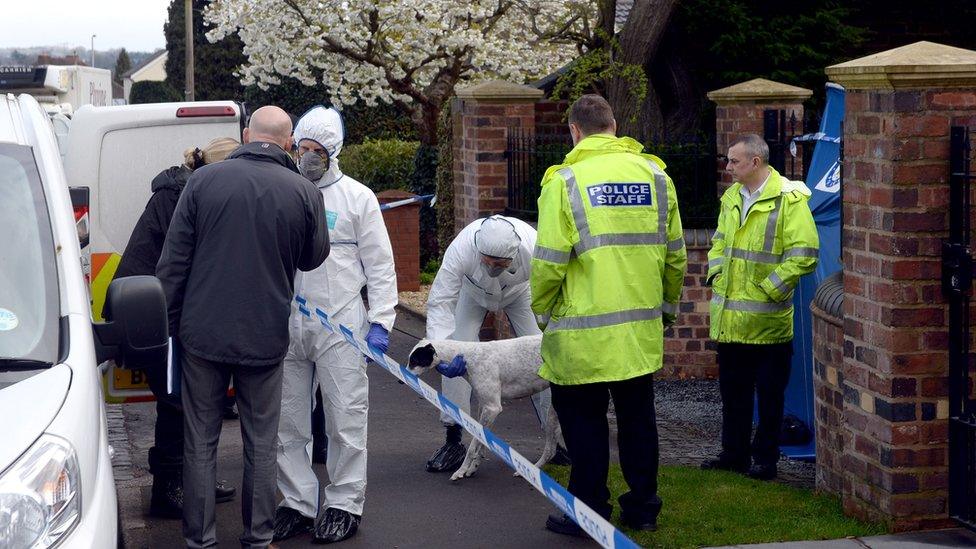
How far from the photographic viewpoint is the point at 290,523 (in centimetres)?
590

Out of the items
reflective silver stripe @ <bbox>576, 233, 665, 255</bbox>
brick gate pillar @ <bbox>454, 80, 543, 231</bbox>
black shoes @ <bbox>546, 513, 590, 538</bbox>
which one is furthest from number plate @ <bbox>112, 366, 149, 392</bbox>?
brick gate pillar @ <bbox>454, 80, 543, 231</bbox>

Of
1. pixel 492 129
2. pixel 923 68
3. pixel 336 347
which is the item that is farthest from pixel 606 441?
pixel 492 129

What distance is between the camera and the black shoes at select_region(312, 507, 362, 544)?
5770mm

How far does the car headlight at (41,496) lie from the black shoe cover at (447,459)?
367 centimetres

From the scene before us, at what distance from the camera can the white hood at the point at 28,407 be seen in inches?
131

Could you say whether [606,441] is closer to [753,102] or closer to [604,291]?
[604,291]

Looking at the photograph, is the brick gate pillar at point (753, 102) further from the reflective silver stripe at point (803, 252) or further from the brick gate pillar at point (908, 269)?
the brick gate pillar at point (908, 269)

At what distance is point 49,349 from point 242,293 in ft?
4.04

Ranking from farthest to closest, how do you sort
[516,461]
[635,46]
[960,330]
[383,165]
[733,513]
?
[383,165]
[635,46]
[733,513]
[960,330]
[516,461]

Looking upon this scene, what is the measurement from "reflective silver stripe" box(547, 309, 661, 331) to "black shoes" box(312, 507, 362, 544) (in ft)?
4.48

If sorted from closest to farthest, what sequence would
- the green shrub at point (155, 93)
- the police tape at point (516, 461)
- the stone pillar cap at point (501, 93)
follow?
the police tape at point (516, 461), the stone pillar cap at point (501, 93), the green shrub at point (155, 93)

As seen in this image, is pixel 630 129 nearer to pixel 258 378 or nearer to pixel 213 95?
pixel 258 378

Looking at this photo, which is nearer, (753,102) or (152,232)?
(152,232)

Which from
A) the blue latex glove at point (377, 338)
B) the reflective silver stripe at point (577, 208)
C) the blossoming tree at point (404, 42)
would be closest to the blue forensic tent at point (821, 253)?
the reflective silver stripe at point (577, 208)
